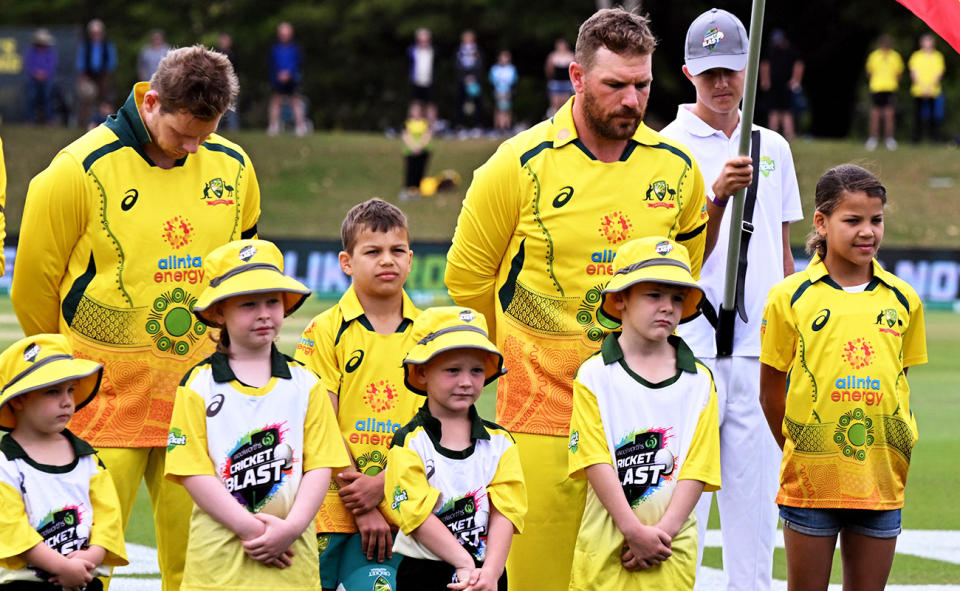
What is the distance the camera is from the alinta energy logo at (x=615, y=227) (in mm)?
5656

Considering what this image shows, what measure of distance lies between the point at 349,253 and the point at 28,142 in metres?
28.6

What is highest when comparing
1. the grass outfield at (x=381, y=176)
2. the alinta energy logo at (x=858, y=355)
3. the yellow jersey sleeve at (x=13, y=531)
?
the grass outfield at (x=381, y=176)

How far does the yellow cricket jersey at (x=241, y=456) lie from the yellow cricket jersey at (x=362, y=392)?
1.72 ft

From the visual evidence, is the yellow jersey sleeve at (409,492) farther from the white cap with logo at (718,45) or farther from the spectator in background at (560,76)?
the spectator in background at (560,76)

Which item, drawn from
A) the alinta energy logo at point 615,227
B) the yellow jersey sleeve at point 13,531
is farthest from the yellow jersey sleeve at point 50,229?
the alinta energy logo at point 615,227

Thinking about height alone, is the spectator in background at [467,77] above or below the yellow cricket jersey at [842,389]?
above

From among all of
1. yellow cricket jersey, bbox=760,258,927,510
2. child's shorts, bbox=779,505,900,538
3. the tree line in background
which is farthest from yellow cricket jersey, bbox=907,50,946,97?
child's shorts, bbox=779,505,900,538

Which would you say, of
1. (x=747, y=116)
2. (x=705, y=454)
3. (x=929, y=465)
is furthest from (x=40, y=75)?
(x=705, y=454)

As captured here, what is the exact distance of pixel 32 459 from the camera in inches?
203

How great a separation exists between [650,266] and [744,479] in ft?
4.89

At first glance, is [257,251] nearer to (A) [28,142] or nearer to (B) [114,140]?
(B) [114,140]

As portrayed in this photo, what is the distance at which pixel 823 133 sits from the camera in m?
43.6

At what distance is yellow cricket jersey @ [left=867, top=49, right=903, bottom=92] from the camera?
1299 inches

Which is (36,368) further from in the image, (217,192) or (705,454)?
(705,454)
